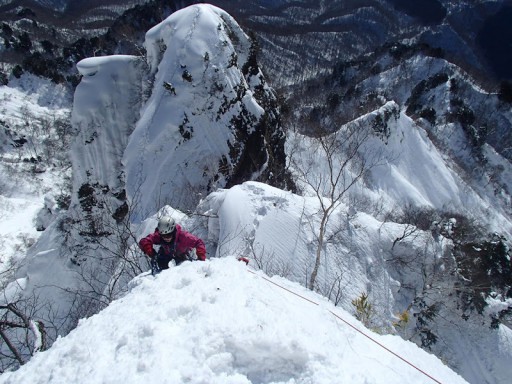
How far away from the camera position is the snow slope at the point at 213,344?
14.0ft

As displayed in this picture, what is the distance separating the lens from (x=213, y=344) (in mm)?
4562

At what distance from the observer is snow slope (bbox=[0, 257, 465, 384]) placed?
14.0ft

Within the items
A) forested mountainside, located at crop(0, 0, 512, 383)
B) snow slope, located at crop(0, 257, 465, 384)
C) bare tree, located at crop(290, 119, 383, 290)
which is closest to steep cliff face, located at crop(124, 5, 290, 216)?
forested mountainside, located at crop(0, 0, 512, 383)

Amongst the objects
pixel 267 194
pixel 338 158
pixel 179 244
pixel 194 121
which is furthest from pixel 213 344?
pixel 338 158

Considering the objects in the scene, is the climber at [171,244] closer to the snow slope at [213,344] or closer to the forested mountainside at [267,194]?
the snow slope at [213,344]

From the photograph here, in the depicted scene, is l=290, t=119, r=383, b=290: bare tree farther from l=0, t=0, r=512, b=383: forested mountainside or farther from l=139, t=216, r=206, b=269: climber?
l=139, t=216, r=206, b=269: climber

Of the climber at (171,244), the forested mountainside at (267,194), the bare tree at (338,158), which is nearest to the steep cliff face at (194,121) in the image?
the forested mountainside at (267,194)

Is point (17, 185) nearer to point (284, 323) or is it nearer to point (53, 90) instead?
point (53, 90)

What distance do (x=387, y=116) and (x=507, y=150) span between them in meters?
25.8

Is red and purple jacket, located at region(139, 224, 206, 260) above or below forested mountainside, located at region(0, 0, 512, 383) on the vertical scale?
above

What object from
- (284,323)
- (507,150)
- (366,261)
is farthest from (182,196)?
(507,150)

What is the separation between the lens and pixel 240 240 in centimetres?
1277

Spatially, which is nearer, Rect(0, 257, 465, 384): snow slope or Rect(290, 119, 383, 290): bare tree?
Rect(0, 257, 465, 384): snow slope

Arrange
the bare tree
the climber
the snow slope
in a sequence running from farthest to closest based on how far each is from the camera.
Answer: the bare tree < the climber < the snow slope
